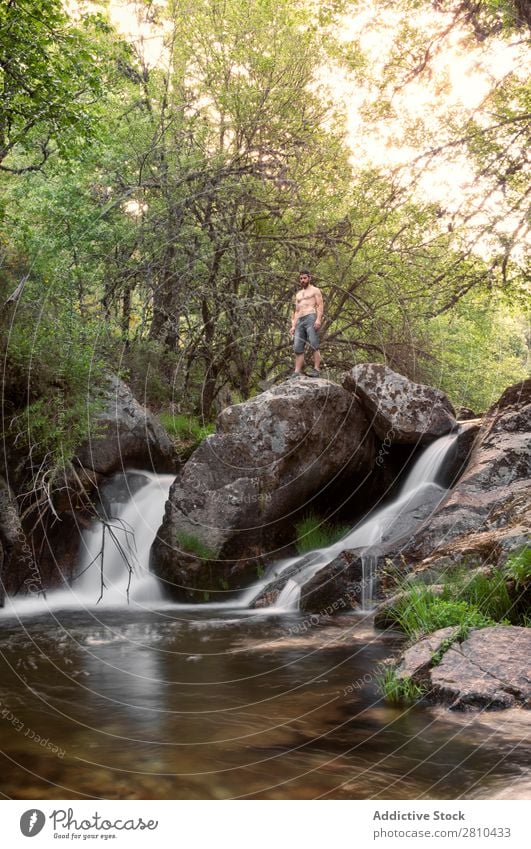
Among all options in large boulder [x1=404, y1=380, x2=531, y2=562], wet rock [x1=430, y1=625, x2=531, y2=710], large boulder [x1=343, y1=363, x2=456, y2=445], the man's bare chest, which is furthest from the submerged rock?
the man's bare chest

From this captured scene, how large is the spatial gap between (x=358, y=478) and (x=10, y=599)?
7.08 meters

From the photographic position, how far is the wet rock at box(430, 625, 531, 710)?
6.42 metres

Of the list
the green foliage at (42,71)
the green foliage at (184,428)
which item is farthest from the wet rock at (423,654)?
the green foliage at (184,428)

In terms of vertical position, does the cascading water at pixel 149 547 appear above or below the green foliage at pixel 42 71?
below

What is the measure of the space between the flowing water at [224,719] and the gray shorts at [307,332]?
5.94m

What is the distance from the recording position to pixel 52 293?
1444 centimetres

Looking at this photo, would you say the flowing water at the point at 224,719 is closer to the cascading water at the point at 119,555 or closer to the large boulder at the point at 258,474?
the cascading water at the point at 119,555

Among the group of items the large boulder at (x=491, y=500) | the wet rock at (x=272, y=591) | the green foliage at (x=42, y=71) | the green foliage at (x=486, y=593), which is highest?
the green foliage at (x=42, y=71)

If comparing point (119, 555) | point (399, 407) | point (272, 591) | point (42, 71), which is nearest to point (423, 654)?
A: point (272, 591)

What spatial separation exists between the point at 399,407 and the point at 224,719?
9.02 m

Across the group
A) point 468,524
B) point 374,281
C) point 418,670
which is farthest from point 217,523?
point 374,281

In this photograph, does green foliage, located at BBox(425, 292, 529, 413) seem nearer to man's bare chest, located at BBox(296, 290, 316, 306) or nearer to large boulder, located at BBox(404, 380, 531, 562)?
man's bare chest, located at BBox(296, 290, 316, 306)

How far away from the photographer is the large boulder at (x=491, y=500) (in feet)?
31.5

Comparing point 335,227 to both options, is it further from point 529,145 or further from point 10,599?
point 10,599
